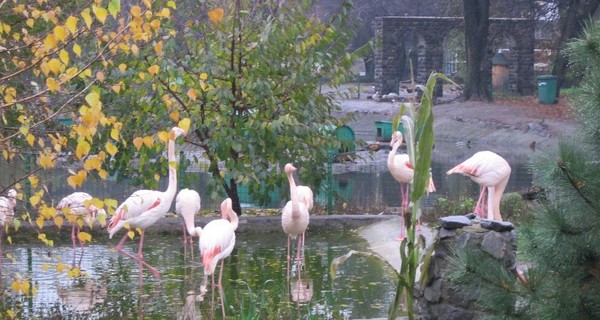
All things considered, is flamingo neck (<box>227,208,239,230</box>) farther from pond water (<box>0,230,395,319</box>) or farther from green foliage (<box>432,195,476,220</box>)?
green foliage (<box>432,195,476,220</box>)

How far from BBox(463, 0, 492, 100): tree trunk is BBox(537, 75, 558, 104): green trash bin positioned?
8.81 ft

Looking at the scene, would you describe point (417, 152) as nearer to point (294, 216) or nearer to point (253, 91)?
point (294, 216)

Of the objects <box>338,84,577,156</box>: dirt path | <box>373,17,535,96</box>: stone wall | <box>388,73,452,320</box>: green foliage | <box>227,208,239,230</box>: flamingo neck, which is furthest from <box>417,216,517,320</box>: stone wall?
<box>373,17,535,96</box>: stone wall

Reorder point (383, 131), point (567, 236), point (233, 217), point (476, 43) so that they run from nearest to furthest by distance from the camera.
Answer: point (567, 236), point (233, 217), point (383, 131), point (476, 43)

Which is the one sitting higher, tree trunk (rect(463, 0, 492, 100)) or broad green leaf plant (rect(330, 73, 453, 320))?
tree trunk (rect(463, 0, 492, 100))

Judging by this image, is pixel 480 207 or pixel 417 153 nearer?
pixel 417 153

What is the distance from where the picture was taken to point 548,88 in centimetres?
4153

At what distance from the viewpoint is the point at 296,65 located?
13219mm

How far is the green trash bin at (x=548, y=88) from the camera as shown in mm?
41375

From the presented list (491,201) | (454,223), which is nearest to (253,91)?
(491,201)

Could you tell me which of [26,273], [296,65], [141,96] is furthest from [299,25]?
[26,273]

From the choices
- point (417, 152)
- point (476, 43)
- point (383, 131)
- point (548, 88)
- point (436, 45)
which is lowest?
point (417, 152)

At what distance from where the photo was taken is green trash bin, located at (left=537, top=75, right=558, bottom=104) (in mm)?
41375

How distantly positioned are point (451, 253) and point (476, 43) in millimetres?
36605
